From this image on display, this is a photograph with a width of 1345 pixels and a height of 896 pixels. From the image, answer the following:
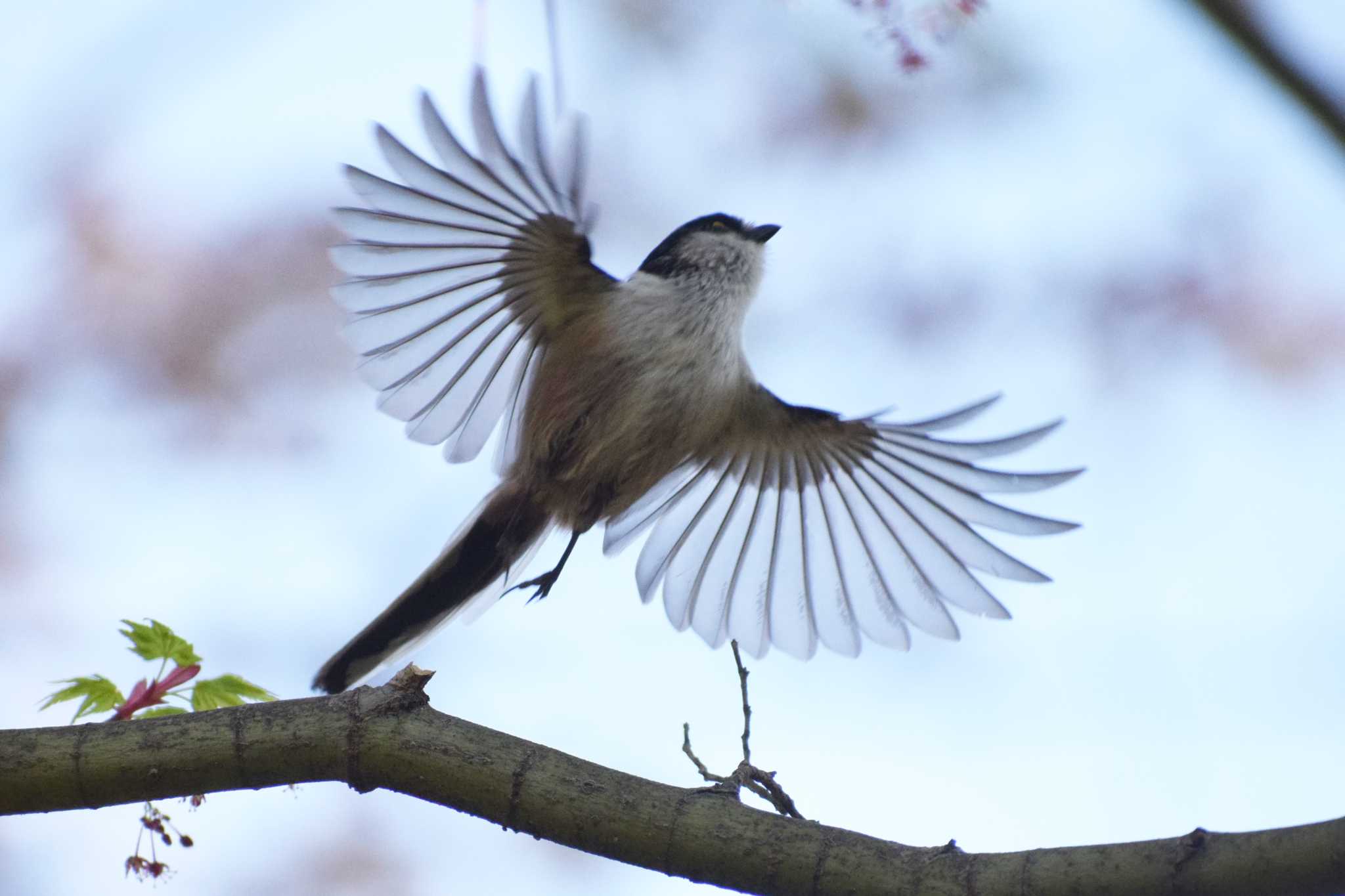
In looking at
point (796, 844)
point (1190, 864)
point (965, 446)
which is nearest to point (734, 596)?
point (965, 446)

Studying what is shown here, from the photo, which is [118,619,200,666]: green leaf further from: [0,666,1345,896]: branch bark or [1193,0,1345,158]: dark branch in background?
[1193,0,1345,158]: dark branch in background

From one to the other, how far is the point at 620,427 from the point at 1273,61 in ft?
7.89

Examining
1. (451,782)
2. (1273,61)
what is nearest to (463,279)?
(451,782)

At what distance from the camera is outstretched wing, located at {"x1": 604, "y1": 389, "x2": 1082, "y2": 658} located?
3.35 metres

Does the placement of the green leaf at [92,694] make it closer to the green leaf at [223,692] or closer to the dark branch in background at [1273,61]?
the green leaf at [223,692]

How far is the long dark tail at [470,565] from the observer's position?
10.8 ft

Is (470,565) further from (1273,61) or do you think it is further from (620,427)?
(1273,61)

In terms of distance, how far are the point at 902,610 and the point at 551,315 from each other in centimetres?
124

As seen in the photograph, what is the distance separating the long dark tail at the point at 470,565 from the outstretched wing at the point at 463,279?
15 cm

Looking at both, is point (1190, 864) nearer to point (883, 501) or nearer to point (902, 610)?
point (902, 610)

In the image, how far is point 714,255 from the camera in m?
3.53

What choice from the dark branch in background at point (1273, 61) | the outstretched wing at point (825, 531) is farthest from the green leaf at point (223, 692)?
the dark branch in background at point (1273, 61)

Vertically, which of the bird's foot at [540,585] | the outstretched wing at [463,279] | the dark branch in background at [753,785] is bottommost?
the dark branch in background at [753,785]

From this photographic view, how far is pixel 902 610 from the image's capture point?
3.43m
